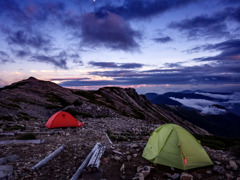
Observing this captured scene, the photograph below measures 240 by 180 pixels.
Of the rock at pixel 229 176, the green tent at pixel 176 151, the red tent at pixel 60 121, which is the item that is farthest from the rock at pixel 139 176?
the red tent at pixel 60 121

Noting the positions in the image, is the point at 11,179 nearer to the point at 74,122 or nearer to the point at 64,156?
the point at 64,156

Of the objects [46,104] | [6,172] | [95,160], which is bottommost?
[46,104]

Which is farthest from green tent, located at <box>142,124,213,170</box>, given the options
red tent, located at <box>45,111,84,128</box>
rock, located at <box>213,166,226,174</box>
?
red tent, located at <box>45,111,84,128</box>

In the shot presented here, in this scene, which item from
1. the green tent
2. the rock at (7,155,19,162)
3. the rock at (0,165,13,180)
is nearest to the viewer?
the rock at (0,165,13,180)

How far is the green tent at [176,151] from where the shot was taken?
8.99m

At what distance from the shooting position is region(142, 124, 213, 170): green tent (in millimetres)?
8992

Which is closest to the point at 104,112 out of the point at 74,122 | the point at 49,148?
the point at 74,122

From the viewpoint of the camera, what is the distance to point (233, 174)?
8148 millimetres

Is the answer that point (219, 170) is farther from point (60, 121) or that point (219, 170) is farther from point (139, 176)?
point (60, 121)

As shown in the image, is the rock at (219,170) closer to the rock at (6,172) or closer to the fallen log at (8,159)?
the rock at (6,172)

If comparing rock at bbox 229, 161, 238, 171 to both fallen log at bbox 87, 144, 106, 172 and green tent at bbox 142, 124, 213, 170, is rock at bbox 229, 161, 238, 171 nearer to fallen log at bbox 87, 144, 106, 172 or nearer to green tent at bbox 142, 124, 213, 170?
green tent at bbox 142, 124, 213, 170

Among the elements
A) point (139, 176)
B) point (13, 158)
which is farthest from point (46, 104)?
point (139, 176)

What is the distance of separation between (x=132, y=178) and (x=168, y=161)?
2.66m

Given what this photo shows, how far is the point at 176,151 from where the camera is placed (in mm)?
9258
